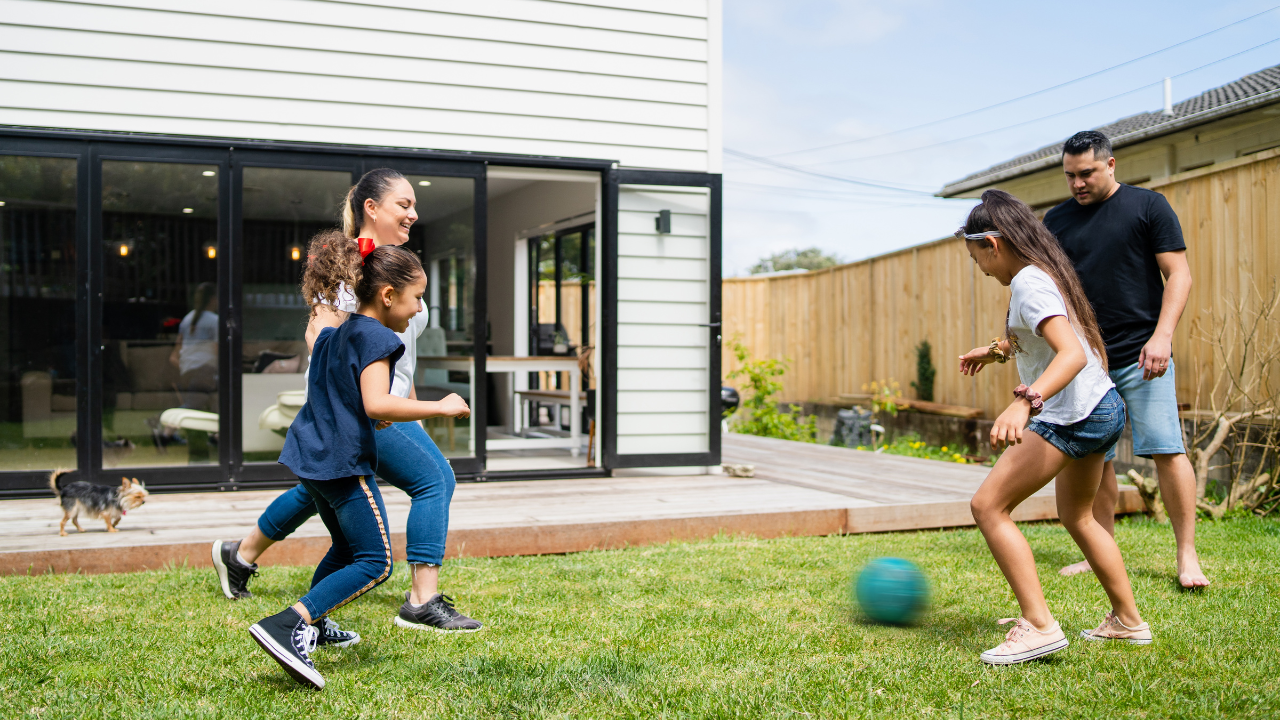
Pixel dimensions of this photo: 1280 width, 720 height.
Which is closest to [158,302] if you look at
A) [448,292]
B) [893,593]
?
[448,292]

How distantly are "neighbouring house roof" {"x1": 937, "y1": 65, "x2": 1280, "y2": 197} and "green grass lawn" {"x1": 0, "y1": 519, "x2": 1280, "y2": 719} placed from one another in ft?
24.7

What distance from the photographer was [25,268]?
5445 millimetres

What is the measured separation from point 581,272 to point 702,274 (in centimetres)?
273

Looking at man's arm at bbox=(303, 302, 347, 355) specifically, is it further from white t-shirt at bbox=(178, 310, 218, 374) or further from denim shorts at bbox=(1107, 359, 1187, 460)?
white t-shirt at bbox=(178, 310, 218, 374)

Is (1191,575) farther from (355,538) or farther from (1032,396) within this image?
(355,538)

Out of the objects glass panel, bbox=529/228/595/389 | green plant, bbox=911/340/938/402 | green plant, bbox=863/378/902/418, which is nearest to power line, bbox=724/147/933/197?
green plant, bbox=863/378/902/418

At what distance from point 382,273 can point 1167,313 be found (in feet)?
9.10

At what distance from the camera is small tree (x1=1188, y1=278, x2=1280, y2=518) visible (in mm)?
5074

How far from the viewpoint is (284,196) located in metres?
5.93

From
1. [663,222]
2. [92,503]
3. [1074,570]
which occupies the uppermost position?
[663,222]

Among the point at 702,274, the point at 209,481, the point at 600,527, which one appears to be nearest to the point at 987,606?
the point at 600,527

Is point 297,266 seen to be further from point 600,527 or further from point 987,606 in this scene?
point 987,606

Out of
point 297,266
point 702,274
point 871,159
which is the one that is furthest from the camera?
point 871,159

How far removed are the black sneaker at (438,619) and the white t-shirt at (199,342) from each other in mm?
3381
